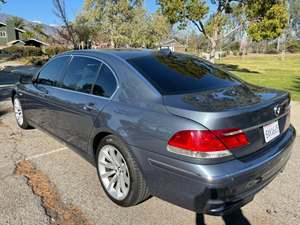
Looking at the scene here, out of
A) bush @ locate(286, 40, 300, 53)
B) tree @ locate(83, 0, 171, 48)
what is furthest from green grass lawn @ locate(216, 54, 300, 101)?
A: bush @ locate(286, 40, 300, 53)

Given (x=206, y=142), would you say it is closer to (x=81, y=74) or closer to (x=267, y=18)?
(x=81, y=74)

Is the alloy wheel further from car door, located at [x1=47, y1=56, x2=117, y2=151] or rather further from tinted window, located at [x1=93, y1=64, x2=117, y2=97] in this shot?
tinted window, located at [x1=93, y1=64, x2=117, y2=97]

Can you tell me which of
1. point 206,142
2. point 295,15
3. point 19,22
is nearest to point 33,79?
point 206,142

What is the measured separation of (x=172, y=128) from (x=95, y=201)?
4.45ft

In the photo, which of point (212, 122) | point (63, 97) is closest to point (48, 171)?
point (63, 97)

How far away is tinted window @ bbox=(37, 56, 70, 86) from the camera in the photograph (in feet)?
13.6

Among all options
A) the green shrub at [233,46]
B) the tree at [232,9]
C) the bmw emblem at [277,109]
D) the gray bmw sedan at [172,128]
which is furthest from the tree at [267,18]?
the green shrub at [233,46]

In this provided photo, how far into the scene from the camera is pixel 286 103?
9.98 ft

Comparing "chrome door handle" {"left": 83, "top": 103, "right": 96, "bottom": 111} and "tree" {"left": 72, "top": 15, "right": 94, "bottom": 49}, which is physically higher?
"tree" {"left": 72, "top": 15, "right": 94, "bottom": 49}

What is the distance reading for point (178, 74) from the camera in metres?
3.12

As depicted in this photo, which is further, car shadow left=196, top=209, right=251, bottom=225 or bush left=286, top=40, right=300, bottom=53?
bush left=286, top=40, right=300, bottom=53

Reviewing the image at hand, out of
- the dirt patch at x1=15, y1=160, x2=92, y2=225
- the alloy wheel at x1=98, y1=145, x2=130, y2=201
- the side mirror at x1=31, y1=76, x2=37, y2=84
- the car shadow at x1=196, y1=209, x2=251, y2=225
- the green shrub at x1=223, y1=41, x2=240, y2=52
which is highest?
the green shrub at x1=223, y1=41, x2=240, y2=52

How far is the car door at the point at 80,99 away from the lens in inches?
127

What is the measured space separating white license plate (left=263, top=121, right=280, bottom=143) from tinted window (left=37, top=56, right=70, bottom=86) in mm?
2764
